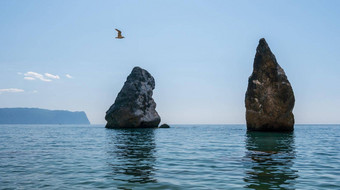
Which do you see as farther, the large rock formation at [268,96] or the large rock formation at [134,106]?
the large rock formation at [134,106]

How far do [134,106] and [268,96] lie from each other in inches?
1565

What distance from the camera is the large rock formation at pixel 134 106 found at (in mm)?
85250

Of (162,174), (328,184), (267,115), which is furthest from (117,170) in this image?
(267,115)

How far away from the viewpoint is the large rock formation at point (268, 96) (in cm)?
5812

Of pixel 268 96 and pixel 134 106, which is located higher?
pixel 268 96

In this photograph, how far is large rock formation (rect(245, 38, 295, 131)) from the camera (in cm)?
5812

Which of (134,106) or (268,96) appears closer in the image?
(268,96)

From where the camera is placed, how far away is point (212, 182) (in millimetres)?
11141

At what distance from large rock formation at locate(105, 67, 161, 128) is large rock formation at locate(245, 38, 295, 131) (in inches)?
1330

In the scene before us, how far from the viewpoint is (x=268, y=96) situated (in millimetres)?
59000

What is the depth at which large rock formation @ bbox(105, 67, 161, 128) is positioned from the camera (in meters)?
85.2

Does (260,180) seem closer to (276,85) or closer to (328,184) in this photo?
(328,184)

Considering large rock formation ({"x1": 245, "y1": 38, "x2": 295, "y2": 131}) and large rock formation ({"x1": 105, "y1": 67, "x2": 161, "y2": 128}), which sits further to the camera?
large rock formation ({"x1": 105, "y1": 67, "x2": 161, "y2": 128})

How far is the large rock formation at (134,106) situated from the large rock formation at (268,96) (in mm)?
33787
